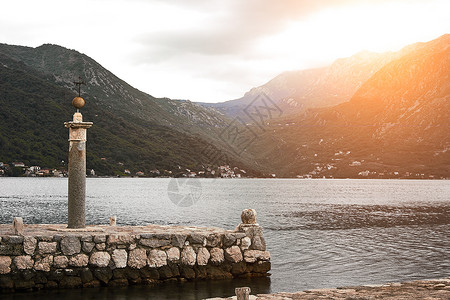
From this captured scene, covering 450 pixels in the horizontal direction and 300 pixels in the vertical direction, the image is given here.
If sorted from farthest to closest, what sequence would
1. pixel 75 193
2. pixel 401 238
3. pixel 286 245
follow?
pixel 401 238, pixel 286 245, pixel 75 193

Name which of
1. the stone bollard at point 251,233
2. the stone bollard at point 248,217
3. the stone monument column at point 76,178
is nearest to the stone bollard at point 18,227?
the stone monument column at point 76,178

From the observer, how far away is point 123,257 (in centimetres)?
1473

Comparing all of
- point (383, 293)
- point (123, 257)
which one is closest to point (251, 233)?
point (123, 257)

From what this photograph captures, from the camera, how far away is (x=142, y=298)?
1370cm

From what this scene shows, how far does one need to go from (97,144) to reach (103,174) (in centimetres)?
1172

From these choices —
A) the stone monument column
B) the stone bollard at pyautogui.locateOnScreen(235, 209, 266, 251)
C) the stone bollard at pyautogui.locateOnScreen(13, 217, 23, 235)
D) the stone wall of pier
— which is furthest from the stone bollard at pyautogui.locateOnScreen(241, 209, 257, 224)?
the stone bollard at pyautogui.locateOnScreen(13, 217, 23, 235)

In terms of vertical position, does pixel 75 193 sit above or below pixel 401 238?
above

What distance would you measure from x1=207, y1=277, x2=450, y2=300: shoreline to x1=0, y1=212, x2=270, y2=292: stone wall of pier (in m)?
4.82

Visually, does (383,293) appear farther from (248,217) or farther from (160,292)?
(160,292)

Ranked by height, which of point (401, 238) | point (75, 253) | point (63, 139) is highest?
point (63, 139)

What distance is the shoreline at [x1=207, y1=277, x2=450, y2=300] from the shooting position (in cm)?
1053

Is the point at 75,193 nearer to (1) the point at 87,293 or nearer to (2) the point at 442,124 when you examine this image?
(1) the point at 87,293

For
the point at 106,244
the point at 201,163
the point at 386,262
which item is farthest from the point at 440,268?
the point at 201,163

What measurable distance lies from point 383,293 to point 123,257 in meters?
7.82
